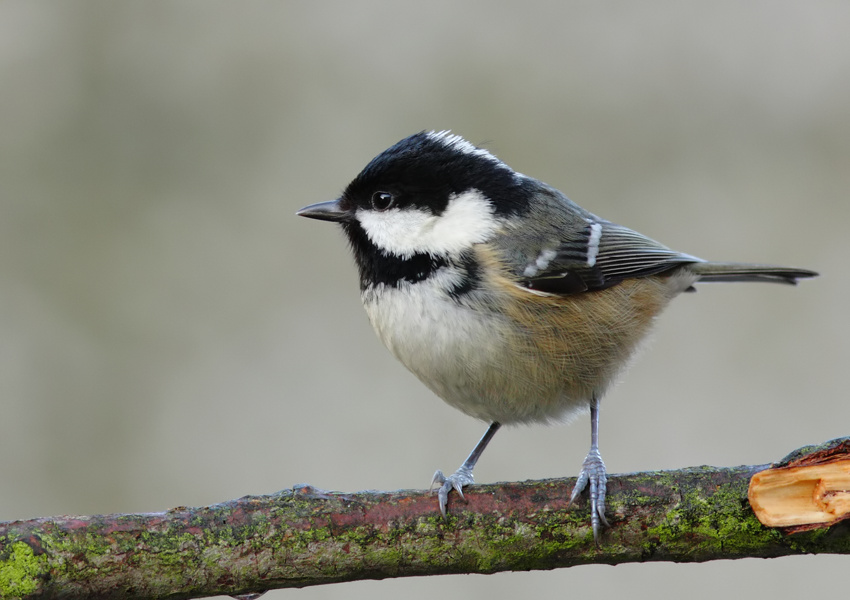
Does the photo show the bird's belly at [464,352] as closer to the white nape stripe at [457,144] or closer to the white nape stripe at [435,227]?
the white nape stripe at [435,227]

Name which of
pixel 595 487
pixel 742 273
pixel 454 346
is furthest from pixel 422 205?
pixel 742 273

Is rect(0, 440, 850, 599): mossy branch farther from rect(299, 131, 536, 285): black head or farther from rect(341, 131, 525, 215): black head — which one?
rect(341, 131, 525, 215): black head

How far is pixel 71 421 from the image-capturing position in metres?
3.51

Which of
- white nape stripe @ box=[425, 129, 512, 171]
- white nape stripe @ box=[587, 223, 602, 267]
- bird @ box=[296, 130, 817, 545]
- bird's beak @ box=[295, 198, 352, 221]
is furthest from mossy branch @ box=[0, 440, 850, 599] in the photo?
white nape stripe @ box=[425, 129, 512, 171]

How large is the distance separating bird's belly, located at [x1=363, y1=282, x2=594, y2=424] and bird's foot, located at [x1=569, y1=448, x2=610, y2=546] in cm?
29

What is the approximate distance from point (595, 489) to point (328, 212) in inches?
45.7

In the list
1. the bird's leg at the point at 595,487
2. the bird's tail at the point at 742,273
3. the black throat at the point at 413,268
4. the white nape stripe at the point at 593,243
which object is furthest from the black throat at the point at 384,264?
the bird's tail at the point at 742,273

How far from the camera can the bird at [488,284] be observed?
218 centimetres

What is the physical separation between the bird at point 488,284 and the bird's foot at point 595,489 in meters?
0.02

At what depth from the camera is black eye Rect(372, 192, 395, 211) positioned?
2402 millimetres

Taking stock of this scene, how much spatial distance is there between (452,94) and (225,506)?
8.45ft

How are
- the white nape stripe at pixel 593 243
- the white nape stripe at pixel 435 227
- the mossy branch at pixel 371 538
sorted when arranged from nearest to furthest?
the mossy branch at pixel 371 538 < the white nape stripe at pixel 435 227 < the white nape stripe at pixel 593 243

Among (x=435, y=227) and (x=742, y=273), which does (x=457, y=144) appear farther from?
(x=742, y=273)

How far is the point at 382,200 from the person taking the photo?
241 cm
